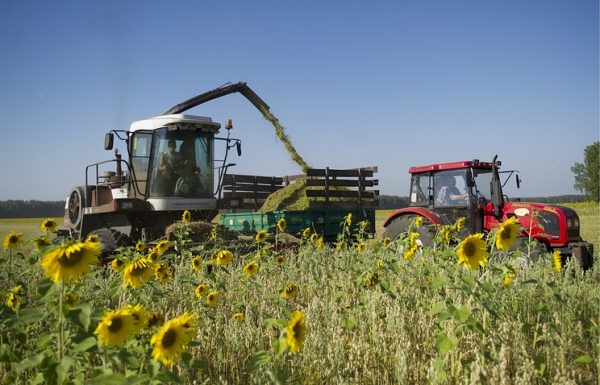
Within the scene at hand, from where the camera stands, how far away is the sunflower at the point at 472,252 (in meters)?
2.49

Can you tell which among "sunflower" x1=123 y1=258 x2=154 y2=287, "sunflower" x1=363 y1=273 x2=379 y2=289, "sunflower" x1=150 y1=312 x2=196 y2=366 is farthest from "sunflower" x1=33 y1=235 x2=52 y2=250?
"sunflower" x1=363 y1=273 x2=379 y2=289

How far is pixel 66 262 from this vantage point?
1.80 m

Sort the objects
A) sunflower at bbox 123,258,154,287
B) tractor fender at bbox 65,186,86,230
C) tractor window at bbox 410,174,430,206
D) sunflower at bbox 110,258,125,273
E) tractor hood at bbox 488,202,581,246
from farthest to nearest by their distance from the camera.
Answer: tractor fender at bbox 65,186,86,230
tractor window at bbox 410,174,430,206
tractor hood at bbox 488,202,581,246
sunflower at bbox 110,258,125,273
sunflower at bbox 123,258,154,287

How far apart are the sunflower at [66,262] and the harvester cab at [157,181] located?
6.39m

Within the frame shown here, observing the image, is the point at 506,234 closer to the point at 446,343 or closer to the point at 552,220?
the point at 446,343

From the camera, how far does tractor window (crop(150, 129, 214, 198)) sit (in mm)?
8305

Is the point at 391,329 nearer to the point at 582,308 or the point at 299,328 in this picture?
the point at 299,328

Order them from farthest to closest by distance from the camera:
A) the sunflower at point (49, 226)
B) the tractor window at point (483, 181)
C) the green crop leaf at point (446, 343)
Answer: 1. the tractor window at point (483, 181)
2. the sunflower at point (49, 226)
3. the green crop leaf at point (446, 343)

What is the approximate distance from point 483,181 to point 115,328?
6.83 meters

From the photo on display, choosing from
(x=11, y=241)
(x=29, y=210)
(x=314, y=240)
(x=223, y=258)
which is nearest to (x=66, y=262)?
(x=223, y=258)

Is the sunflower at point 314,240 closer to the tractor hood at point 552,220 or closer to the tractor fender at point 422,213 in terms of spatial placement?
the tractor fender at point 422,213

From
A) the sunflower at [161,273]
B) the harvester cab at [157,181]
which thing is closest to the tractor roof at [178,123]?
the harvester cab at [157,181]

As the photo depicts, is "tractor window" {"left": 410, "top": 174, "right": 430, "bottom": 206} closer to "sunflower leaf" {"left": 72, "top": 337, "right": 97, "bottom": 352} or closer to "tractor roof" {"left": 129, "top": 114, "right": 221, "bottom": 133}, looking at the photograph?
"tractor roof" {"left": 129, "top": 114, "right": 221, "bottom": 133}

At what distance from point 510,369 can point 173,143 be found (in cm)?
709
